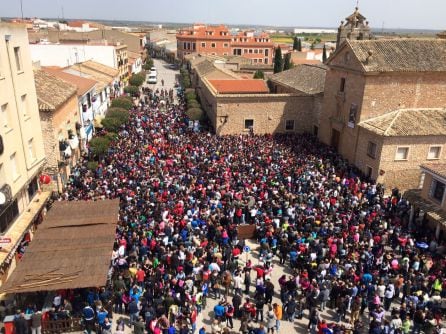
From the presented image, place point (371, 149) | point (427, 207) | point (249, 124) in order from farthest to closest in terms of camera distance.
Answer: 1. point (249, 124)
2. point (371, 149)
3. point (427, 207)

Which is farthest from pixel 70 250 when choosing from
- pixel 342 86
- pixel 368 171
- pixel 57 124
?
pixel 342 86

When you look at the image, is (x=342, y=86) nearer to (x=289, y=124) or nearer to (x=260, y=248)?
(x=289, y=124)

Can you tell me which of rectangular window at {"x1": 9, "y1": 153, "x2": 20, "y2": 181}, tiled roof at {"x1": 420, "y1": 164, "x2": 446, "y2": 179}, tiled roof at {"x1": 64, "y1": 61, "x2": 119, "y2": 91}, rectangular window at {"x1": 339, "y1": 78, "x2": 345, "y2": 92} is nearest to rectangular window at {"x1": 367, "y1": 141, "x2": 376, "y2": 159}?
tiled roof at {"x1": 420, "y1": 164, "x2": 446, "y2": 179}

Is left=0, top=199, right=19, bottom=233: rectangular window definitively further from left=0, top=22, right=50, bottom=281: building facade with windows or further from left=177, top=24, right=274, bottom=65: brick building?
left=177, top=24, right=274, bottom=65: brick building

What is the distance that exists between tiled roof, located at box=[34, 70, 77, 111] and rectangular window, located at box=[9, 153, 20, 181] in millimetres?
4896

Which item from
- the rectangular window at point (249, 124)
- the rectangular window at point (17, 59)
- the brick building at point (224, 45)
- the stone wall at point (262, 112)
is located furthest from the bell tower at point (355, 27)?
the brick building at point (224, 45)

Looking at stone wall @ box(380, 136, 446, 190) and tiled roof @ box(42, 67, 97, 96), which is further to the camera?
tiled roof @ box(42, 67, 97, 96)

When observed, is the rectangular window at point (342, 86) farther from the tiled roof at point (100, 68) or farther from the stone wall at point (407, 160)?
the tiled roof at point (100, 68)

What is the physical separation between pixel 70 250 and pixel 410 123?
68.5ft

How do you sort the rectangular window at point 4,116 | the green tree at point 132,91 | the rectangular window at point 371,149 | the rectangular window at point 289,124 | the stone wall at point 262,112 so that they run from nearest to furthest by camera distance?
the rectangular window at point 4,116 → the rectangular window at point 371,149 → the stone wall at point 262,112 → the rectangular window at point 289,124 → the green tree at point 132,91

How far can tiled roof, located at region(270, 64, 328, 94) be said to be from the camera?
36281 mm

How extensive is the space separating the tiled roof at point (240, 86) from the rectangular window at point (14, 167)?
24097 mm

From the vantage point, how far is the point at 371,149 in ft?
83.6

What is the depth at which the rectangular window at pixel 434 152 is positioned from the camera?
24547 millimetres
